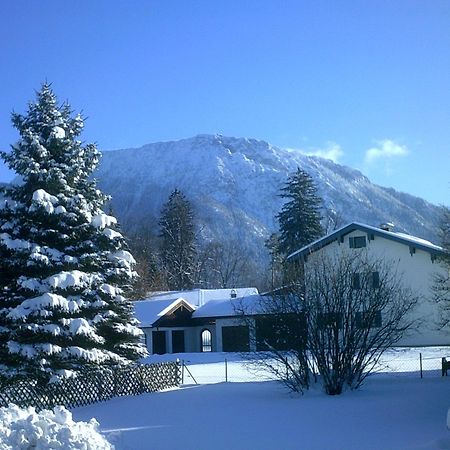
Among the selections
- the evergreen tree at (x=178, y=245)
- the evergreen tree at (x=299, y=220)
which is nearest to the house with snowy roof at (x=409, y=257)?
the evergreen tree at (x=299, y=220)

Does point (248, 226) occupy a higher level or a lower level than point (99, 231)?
higher

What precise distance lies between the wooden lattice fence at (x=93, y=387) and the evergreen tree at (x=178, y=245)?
168ft

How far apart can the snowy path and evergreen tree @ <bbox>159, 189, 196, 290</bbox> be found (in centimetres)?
5431

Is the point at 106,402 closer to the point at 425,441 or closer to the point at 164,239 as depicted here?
the point at 425,441


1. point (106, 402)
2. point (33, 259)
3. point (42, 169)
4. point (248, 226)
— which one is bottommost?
point (106, 402)

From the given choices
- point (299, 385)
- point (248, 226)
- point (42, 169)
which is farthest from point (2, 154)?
point (248, 226)

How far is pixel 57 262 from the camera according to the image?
63.9ft

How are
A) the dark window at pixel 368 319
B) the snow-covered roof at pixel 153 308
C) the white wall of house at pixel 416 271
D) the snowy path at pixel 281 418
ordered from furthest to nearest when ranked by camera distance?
1. the snow-covered roof at pixel 153 308
2. the white wall of house at pixel 416 271
3. the dark window at pixel 368 319
4. the snowy path at pixel 281 418

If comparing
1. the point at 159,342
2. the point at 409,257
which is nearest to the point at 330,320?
the point at 409,257

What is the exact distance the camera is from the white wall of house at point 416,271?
39406 millimetres

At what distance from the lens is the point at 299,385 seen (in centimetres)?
1733

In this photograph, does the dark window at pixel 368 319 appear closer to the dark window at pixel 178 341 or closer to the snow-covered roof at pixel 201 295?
the dark window at pixel 178 341

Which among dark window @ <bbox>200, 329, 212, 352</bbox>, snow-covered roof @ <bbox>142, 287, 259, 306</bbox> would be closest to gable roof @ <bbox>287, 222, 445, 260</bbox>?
snow-covered roof @ <bbox>142, 287, 259, 306</bbox>

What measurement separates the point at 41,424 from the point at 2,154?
13548mm
